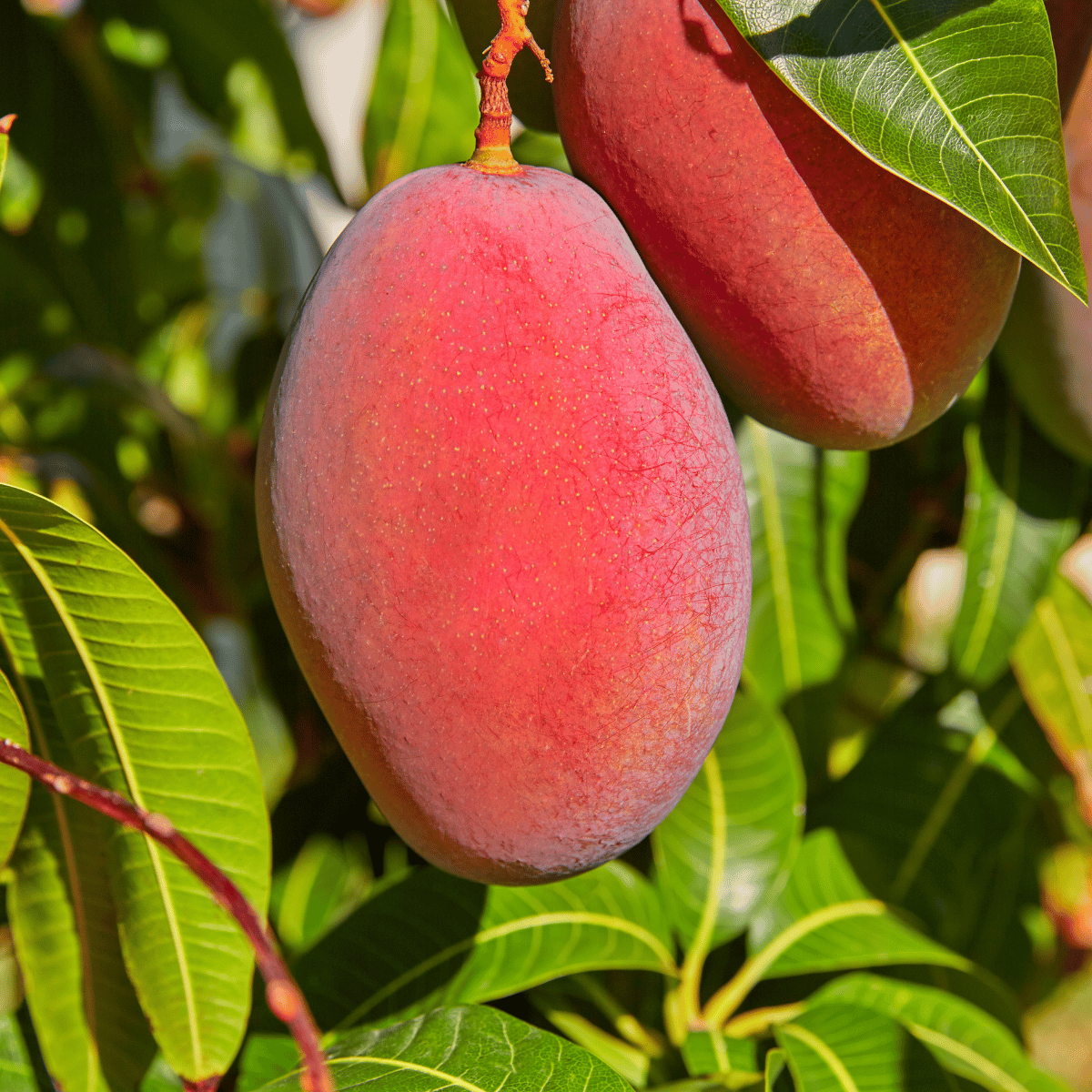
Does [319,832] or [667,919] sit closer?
[667,919]

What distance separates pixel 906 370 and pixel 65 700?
499 mm

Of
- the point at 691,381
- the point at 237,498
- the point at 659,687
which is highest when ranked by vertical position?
the point at 691,381

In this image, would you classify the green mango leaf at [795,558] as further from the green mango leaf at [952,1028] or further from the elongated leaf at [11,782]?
the elongated leaf at [11,782]

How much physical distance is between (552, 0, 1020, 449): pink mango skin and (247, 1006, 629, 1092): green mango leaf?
0.37 m

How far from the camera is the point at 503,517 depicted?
46cm

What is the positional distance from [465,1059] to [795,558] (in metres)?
0.49

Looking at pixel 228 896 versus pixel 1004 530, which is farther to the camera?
pixel 1004 530

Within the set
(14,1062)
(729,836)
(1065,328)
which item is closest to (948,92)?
(1065,328)

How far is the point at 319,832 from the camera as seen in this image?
1.02 m

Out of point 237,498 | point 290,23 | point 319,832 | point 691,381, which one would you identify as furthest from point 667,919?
point 290,23

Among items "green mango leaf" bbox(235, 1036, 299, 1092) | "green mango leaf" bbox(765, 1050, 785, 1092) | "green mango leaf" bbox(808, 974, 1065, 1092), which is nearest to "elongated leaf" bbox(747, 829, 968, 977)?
"green mango leaf" bbox(808, 974, 1065, 1092)

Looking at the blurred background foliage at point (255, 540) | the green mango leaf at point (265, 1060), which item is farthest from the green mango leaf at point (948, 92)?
the green mango leaf at point (265, 1060)

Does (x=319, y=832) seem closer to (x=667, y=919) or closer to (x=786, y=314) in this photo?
(x=667, y=919)

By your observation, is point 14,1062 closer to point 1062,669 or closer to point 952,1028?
point 952,1028
